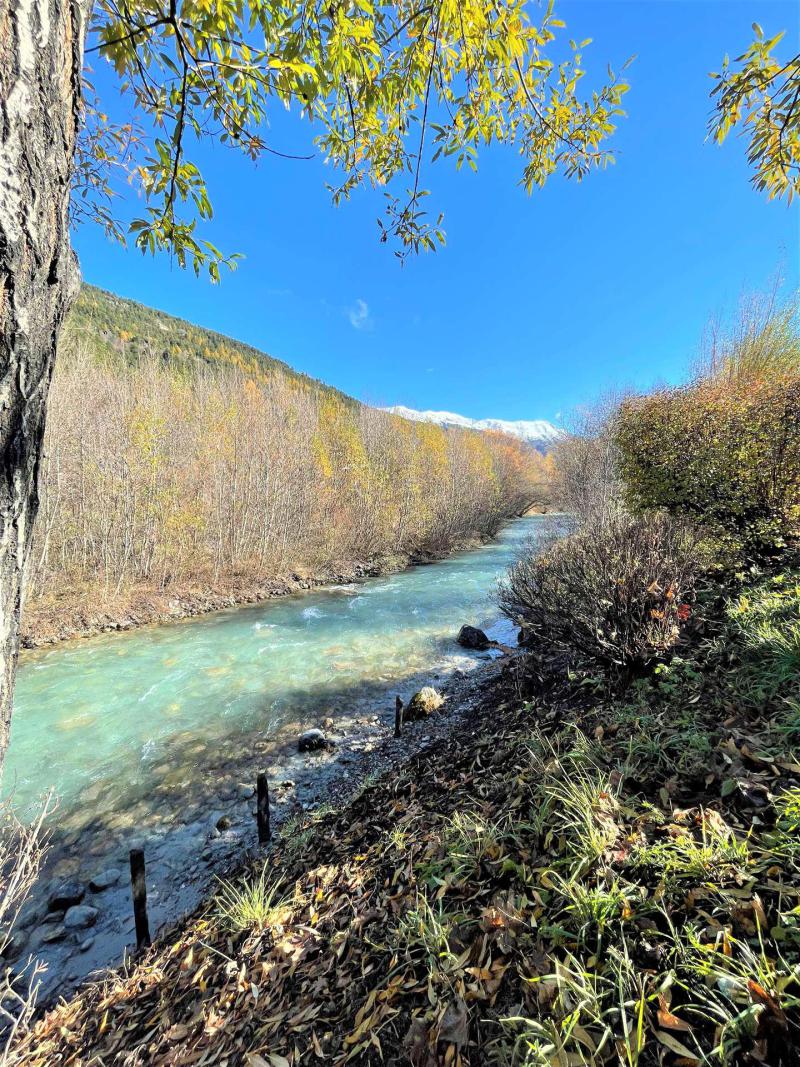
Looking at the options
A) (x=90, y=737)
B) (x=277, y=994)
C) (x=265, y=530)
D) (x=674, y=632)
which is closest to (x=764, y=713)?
(x=674, y=632)

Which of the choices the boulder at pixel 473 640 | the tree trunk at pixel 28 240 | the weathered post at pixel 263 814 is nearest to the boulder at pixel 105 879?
the weathered post at pixel 263 814

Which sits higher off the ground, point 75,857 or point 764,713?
point 764,713

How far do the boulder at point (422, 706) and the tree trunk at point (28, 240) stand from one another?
608 cm

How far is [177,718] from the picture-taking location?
22.9 feet

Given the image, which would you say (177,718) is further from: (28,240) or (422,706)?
(28,240)

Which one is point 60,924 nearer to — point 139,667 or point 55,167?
point 55,167

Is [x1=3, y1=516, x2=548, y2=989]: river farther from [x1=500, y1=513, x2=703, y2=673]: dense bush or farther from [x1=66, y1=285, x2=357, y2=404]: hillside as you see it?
[x1=66, y1=285, x2=357, y2=404]: hillside

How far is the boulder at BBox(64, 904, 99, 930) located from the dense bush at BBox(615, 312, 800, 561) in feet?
25.2

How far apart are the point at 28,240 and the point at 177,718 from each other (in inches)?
308

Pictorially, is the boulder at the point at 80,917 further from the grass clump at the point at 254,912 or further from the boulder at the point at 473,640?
the boulder at the point at 473,640

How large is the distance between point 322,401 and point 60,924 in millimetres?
23692

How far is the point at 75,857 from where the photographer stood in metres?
4.32

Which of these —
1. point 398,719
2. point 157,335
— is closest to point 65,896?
point 398,719

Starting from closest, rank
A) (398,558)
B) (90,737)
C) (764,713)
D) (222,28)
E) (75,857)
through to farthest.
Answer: (222,28) < (764,713) < (75,857) < (90,737) < (398,558)
